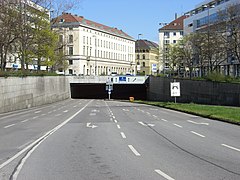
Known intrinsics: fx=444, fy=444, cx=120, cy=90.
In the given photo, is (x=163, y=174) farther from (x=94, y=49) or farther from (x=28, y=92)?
(x=94, y=49)

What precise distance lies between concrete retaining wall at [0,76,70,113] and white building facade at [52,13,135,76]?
4297 centimetres

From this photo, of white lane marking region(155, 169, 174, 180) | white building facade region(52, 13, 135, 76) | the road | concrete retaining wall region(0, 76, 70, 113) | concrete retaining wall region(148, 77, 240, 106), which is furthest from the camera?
white building facade region(52, 13, 135, 76)

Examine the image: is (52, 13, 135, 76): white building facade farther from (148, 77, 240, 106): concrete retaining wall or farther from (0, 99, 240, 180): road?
(0, 99, 240, 180): road

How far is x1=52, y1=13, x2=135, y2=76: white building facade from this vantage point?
133875 mm

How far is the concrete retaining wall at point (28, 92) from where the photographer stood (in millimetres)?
43278

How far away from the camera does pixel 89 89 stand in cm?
11094

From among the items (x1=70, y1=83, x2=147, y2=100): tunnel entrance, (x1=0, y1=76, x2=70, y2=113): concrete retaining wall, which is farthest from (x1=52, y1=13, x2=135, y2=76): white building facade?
(x1=0, y1=76, x2=70, y2=113): concrete retaining wall

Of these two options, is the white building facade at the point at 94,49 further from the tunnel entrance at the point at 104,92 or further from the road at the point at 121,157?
the road at the point at 121,157

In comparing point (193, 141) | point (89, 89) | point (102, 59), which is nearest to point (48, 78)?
point (89, 89)

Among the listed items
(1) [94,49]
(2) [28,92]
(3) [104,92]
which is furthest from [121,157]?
(1) [94,49]

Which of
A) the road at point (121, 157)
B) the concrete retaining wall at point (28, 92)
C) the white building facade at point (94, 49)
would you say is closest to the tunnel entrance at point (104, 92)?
the white building facade at point (94, 49)

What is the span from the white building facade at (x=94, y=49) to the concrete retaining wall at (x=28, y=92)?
4297 cm

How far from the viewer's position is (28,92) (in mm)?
53125

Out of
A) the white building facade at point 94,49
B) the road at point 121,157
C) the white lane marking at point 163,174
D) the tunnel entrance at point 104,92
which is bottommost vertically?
the tunnel entrance at point 104,92
